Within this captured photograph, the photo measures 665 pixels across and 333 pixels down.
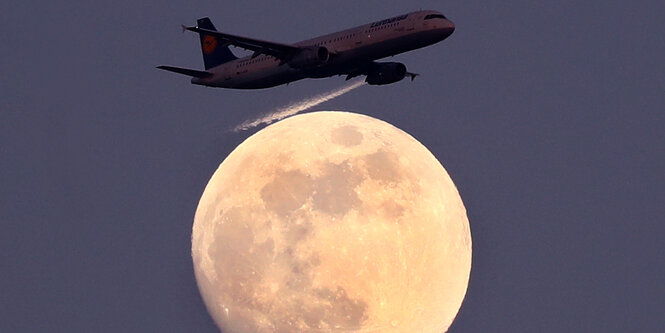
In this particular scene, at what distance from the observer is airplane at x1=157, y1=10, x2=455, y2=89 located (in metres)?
83.0

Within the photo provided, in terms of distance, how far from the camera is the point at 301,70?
87.2 m

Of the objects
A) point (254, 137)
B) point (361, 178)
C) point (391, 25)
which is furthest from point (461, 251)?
point (391, 25)

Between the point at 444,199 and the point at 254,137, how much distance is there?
13985 millimetres

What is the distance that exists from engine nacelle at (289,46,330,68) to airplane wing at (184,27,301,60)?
1.18 m

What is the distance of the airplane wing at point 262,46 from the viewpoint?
86.4 meters

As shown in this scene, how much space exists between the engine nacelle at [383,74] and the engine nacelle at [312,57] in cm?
684

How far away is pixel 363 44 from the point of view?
8450cm

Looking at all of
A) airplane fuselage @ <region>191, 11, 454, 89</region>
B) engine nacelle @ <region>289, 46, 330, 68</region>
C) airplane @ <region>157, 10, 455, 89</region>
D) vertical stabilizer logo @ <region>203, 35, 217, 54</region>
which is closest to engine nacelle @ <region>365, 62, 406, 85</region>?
airplane @ <region>157, 10, 455, 89</region>

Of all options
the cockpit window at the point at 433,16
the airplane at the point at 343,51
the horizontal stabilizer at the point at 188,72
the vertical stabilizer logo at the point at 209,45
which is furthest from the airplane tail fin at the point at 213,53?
the cockpit window at the point at 433,16

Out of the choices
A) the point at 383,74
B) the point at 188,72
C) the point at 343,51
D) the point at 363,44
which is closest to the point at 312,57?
the point at 343,51

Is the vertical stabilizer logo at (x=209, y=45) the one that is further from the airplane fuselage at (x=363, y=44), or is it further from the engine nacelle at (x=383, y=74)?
the engine nacelle at (x=383, y=74)

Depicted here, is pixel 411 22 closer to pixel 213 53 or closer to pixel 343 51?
pixel 343 51

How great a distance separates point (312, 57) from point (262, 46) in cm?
522

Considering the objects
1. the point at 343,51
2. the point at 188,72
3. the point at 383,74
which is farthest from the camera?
the point at 188,72
